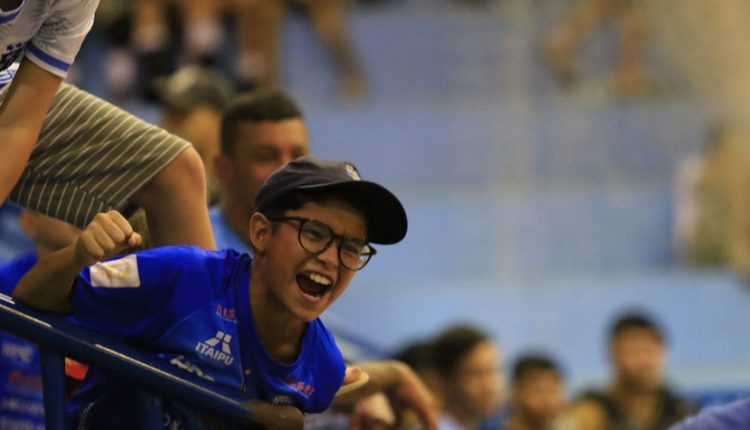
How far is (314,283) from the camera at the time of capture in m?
2.66

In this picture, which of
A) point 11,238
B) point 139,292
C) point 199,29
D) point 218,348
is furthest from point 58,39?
point 199,29

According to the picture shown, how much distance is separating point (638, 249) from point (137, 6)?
11.0ft

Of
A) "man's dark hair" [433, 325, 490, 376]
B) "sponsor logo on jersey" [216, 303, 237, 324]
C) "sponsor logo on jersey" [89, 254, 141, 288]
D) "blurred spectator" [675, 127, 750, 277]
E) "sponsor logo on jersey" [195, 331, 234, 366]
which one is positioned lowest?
"blurred spectator" [675, 127, 750, 277]

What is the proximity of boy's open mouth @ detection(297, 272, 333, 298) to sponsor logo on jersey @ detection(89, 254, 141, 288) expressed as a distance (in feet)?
0.89

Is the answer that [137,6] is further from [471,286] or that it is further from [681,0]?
[681,0]

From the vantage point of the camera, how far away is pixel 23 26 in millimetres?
2609

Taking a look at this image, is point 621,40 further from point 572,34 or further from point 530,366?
point 530,366

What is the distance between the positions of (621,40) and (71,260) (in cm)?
798

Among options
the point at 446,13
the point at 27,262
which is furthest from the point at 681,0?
the point at 27,262

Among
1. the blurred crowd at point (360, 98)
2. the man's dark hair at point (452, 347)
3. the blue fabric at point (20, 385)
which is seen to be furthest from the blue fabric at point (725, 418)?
the man's dark hair at point (452, 347)

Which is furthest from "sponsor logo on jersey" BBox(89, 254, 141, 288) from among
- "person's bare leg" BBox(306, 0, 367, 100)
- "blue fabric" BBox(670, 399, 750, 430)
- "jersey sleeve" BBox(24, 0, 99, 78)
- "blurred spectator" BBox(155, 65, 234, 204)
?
"person's bare leg" BBox(306, 0, 367, 100)

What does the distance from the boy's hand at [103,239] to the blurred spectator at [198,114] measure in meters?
1.78

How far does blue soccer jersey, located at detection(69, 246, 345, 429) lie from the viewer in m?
2.56

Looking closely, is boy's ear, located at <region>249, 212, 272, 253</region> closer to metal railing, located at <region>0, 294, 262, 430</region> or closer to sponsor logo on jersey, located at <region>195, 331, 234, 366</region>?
sponsor logo on jersey, located at <region>195, 331, 234, 366</region>
